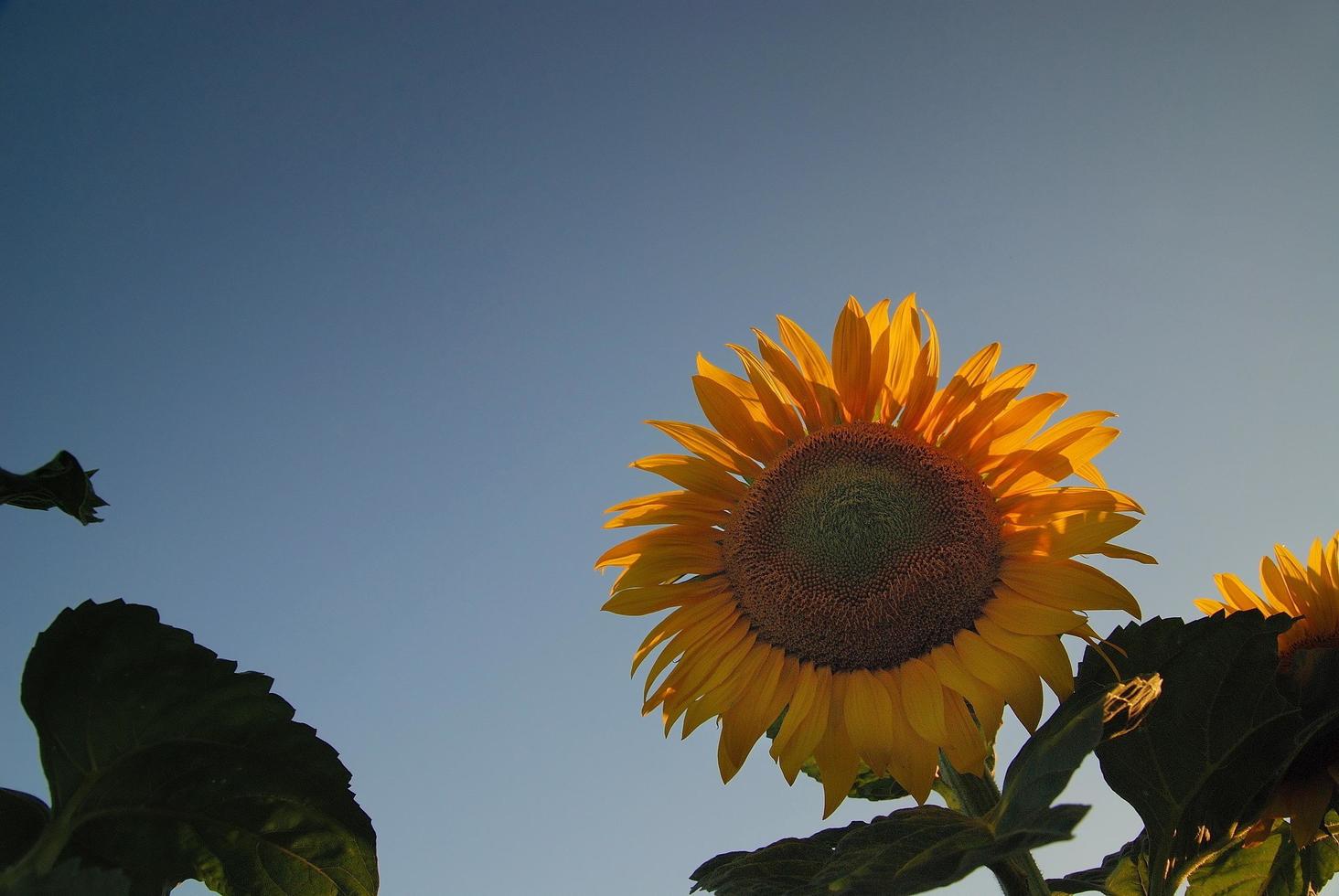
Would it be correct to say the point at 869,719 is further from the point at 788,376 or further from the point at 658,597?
the point at 788,376

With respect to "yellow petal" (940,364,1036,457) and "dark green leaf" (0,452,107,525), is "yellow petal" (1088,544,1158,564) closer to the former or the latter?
"yellow petal" (940,364,1036,457)

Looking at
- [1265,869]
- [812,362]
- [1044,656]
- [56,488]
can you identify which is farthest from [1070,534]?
[56,488]

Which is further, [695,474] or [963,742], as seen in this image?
[695,474]

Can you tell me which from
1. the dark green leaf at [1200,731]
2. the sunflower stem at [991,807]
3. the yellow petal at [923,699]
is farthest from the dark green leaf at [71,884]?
the dark green leaf at [1200,731]

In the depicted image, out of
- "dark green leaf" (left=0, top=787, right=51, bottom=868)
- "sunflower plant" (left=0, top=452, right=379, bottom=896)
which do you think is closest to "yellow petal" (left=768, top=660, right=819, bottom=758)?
"sunflower plant" (left=0, top=452, right=379, bottom=896)

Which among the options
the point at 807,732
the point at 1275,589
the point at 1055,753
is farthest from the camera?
the point at 1275,589

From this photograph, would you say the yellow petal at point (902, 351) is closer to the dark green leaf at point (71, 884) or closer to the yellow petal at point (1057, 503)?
the yellow petal at point (1057, 503)

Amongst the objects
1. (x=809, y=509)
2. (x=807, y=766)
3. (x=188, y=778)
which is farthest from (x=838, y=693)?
(x=188, y=778)
